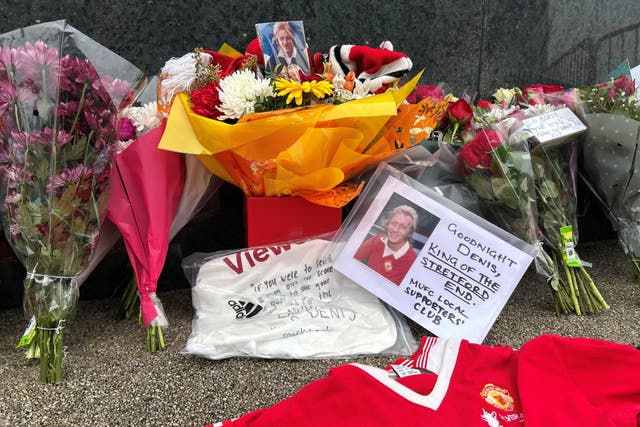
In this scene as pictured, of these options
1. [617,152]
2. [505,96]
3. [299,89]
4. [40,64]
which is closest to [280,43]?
[299,89]

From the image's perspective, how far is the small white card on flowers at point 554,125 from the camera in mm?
2076

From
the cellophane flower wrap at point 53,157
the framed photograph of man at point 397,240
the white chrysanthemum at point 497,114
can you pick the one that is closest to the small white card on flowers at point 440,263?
the framed photograph of man at point 397,240

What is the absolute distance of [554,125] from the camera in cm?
213

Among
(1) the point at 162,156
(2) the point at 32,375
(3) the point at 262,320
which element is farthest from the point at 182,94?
(2) the point at 32,375

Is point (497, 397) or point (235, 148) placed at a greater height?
point (235, 148)

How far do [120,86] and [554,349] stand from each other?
1450 millimetres

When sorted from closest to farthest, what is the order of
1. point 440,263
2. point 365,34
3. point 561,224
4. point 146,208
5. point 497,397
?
1. point 497,397
2. point 146,208
3. point 440,263
4. point 561,224
5. point 365,34

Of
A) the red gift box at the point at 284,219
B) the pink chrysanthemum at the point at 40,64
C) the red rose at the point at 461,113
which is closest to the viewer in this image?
the pink chrysanthemum at the point at 40,64

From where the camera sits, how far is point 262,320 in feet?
5.80

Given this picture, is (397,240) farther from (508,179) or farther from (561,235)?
(561,235)

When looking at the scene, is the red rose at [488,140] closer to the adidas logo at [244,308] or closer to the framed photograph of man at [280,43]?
the framed photograph of man at [280,43]

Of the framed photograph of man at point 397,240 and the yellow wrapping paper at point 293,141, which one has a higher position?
the yellow wrapping paper at point 293,141

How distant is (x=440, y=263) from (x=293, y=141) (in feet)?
2.17

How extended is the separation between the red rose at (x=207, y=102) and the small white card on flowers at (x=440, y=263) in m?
0.60
